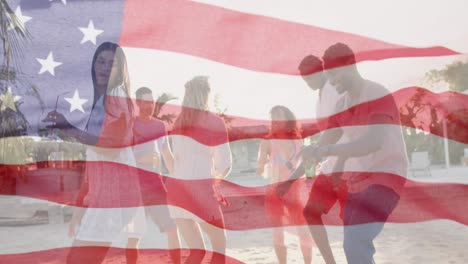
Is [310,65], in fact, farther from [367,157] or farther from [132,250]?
[132,250]

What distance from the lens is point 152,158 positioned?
291cm

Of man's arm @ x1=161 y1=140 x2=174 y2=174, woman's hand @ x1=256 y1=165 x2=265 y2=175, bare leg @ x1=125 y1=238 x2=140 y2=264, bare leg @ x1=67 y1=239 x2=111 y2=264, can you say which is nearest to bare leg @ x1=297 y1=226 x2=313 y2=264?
woman's hand @ x1=256 y1=165 x2=265 y2=175

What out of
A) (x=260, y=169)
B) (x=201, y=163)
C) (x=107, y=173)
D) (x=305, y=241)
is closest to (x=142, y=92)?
(x=201, y=163)

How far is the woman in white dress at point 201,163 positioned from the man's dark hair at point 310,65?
51 cm

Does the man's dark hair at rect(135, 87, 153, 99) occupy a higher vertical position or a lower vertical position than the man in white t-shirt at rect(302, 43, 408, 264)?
higher

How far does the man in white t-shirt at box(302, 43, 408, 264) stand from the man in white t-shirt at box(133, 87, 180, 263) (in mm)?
876

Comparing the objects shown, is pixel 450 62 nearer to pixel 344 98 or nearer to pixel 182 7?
pixel 344 98

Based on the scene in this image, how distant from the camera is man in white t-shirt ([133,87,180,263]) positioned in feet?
9.36

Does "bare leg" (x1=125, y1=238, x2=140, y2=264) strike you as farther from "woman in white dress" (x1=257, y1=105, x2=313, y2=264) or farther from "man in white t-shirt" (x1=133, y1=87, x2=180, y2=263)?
"woman in white dress" (x1=257, y1=105, x2=313, y2=264)

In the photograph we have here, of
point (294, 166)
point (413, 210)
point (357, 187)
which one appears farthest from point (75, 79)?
point (413, 210)

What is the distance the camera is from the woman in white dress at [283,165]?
9.74ft

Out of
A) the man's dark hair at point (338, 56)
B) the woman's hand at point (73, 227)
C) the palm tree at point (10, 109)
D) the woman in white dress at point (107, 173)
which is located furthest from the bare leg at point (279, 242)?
the palm tree at point (10, 109)

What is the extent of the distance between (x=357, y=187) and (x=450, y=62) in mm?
1070

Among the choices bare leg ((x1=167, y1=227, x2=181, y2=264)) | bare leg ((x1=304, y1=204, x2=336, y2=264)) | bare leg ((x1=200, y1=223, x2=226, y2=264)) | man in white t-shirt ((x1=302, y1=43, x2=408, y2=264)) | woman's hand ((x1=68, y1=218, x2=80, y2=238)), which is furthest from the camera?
bare leg ((x1=167, y1=227, x2=181, y2=264))
